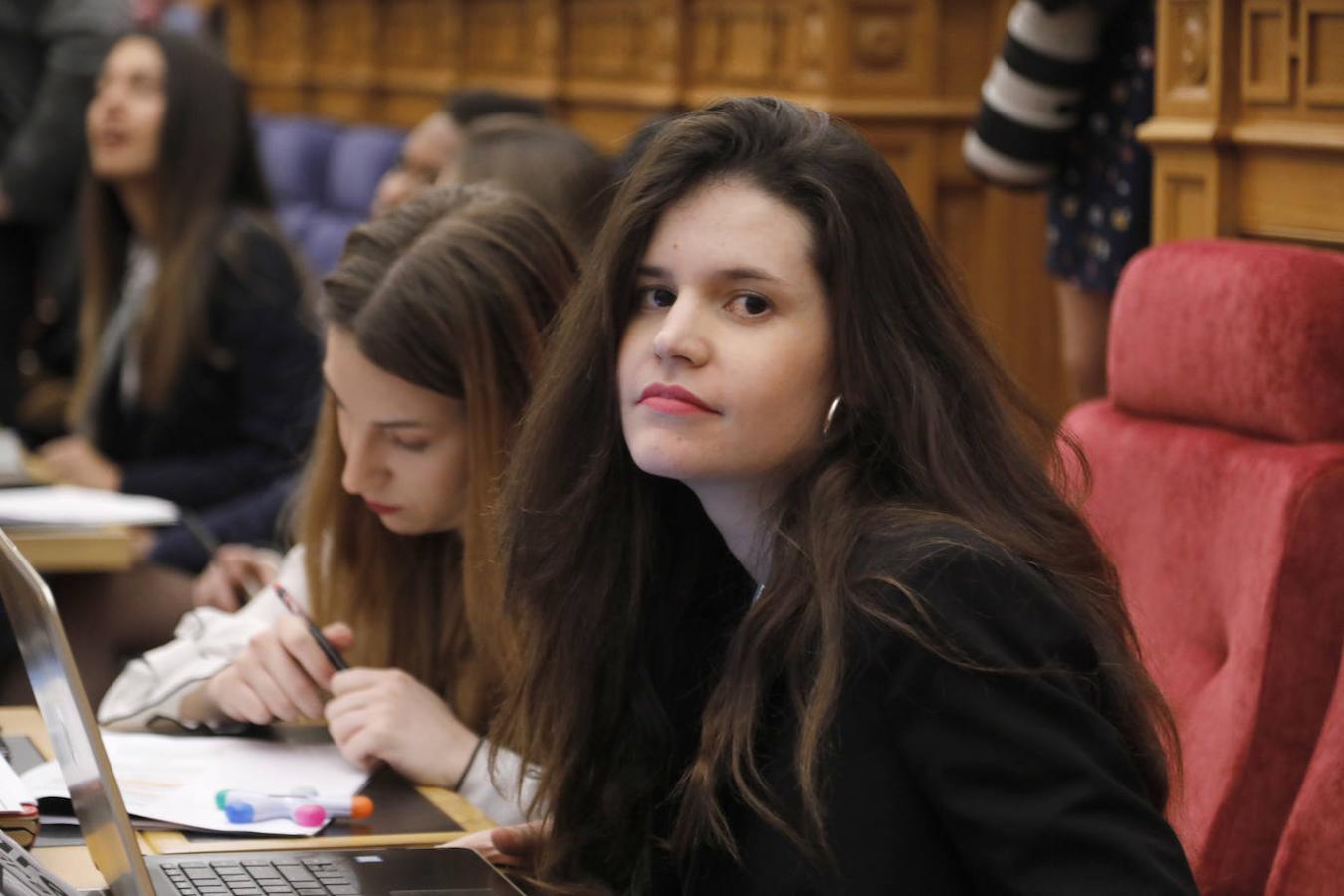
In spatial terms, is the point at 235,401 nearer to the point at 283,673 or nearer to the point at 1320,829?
the point at 283,673

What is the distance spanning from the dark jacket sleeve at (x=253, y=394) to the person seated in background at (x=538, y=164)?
83 centimetres

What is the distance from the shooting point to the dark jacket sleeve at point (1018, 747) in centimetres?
120

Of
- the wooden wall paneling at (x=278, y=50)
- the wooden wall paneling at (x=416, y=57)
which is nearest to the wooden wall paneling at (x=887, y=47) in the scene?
the wooden wall paneling at (x=416, y=57)

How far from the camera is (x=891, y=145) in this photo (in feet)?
14.0

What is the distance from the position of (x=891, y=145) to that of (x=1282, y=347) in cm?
252

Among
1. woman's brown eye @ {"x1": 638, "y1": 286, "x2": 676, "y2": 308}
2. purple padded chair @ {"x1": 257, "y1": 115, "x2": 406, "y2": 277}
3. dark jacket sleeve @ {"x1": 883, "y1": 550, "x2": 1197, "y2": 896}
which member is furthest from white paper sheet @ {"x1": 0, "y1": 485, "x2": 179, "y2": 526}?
purple padded chair @ {"x1": 257, "y1": 115, "x2": 406, "y2": 277}

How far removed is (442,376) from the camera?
2.02 m

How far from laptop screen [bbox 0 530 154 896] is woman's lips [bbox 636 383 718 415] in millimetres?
423

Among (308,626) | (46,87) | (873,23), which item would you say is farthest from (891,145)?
(308,626)

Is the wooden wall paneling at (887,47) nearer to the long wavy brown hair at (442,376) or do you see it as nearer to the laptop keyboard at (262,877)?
the long wavy brown hair at (442,376)

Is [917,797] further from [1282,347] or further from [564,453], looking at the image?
[1282,347]

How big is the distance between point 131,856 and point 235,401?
275cm

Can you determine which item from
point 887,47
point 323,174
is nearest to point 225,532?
point 887,47

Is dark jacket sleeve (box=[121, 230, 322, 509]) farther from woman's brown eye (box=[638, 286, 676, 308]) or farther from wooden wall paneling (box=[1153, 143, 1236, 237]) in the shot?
woman's brown eye (box=[638, 286, 676, 308])
